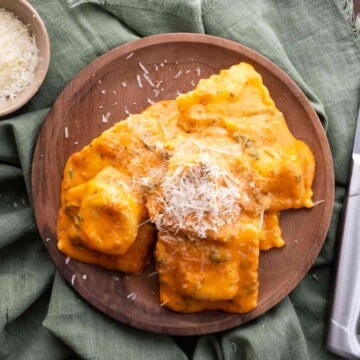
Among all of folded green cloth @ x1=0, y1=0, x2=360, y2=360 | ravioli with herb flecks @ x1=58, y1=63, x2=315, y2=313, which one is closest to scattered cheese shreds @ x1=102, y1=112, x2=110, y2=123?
ravioli with herb flecks @ x1=58, y1=63, x2=315, y2=313

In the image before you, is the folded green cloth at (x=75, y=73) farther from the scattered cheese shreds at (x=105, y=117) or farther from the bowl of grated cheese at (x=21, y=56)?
the scattered cheese shreds at (x=105, y=117)

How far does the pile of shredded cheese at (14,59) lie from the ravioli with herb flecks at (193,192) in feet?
1.39

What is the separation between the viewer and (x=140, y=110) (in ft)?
10.2

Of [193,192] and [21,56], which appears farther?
[21,56]

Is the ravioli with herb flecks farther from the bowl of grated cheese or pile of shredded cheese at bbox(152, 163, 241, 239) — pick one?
the bowl of grated cheese

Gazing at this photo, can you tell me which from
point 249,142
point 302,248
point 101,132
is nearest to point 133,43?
point 101,132

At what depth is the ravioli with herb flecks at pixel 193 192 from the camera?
276 cm

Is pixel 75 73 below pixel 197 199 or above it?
above

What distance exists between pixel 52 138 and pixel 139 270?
28.2 inches

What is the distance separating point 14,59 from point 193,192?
3.41 feet

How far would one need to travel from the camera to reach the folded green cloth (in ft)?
10.1

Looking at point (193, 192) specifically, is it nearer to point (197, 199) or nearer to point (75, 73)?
point (197, 199)

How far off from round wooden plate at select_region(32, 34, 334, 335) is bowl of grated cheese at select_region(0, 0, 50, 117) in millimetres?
149

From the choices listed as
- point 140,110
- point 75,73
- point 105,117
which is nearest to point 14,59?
point 75,73
